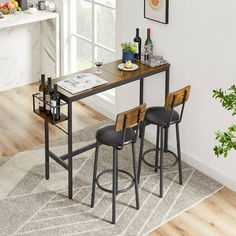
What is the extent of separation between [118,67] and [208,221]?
5.24ft

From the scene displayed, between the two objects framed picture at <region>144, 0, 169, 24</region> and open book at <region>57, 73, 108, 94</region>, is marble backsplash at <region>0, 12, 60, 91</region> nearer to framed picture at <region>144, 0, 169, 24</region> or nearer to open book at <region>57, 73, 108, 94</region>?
framed picture at <region>144, 0, 169, 24</region>

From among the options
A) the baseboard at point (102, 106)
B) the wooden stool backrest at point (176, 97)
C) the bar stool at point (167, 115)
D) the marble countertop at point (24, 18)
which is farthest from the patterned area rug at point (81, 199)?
the marble countertop at point (24, 18)

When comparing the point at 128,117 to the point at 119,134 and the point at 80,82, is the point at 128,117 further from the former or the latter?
the point at 80,82

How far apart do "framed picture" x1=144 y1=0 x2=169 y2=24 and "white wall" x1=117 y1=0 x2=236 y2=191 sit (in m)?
0.05

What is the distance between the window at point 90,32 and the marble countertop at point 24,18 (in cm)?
26

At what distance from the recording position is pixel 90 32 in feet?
21.2

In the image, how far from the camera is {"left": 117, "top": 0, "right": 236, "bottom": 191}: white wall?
16.0ft

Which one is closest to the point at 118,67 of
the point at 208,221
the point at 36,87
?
the point at 208,221

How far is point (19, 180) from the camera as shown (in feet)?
17.2

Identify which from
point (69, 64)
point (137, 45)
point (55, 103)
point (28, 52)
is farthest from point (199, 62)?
point (28, 52)

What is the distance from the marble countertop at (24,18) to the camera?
649 centimetres

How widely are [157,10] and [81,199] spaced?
1828 mm

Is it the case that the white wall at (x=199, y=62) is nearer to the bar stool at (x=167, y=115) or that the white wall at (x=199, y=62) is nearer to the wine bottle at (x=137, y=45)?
the wine bottle at (x=137, y=45)

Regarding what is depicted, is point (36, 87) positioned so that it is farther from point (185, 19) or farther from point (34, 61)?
point (185, 19)
